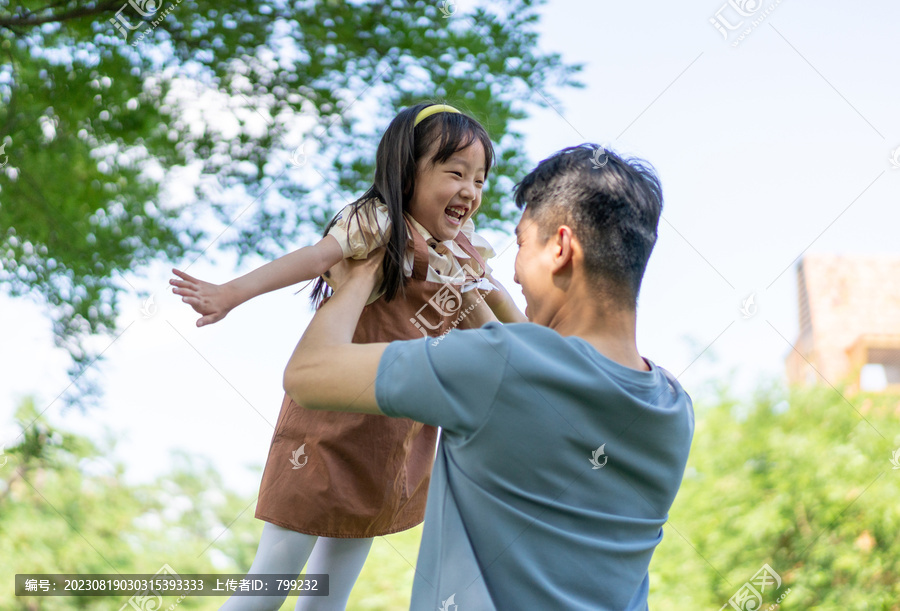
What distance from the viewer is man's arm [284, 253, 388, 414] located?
0.97 metres

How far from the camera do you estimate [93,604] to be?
5.12 m

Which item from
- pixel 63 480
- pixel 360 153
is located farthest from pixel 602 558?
pixel 63 480

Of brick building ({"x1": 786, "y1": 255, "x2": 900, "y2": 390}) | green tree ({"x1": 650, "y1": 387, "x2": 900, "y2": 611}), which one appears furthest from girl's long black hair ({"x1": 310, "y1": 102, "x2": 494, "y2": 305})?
brick building ({"x1": 786, "y1": 255, "x2": 900, "y2": 390})

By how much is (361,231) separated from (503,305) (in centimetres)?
40

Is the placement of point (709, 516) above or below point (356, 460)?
above

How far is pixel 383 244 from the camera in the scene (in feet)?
4.60

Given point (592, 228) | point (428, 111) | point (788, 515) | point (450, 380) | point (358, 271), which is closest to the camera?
point (450, 380)

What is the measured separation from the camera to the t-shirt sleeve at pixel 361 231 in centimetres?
138

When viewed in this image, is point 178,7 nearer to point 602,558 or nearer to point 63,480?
point 63,480

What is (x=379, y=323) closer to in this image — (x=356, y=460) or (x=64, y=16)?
(x=356, y=460)

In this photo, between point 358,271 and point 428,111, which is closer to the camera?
point 358,271

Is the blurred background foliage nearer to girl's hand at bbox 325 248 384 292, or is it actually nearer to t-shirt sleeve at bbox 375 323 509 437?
girl's hand at bbox 325 248 384 292

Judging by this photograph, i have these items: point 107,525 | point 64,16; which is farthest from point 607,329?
point 107,525

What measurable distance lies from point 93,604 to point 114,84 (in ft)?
11.8
